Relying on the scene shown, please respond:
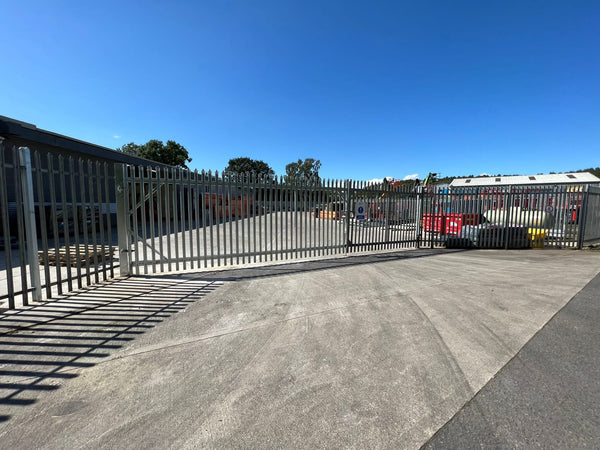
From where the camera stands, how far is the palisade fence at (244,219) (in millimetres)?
4548

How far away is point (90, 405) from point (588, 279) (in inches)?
333

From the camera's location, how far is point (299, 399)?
2.18 m

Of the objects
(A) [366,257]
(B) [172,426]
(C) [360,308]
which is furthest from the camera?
(A) [366,257]

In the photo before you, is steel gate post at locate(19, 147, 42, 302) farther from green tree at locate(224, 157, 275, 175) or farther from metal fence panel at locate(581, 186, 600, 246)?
green tree at locate(224, 157, 275, 175)

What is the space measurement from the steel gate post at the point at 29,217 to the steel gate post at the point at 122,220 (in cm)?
134

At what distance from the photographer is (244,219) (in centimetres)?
669

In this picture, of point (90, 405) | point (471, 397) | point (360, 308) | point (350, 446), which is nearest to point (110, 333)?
point (90, 405)

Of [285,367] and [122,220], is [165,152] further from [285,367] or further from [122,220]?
[285,367]

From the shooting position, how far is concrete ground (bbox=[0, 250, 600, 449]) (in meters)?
1.86

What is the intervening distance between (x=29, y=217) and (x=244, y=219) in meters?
3.76

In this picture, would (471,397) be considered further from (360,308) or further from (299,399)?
(360,308)

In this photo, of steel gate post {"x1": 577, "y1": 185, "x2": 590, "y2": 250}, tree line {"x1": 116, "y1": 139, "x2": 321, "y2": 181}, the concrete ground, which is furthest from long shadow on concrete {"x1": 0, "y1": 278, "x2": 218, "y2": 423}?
tree line {"x1": 116, "y1": 139, "x2": 321, "y2": 181}

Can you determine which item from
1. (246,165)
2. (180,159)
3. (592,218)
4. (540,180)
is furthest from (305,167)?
(592,218)

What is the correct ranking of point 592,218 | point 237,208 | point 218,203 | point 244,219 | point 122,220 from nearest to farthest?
point 122,220 → point 218,203 → point 237,208 → point 244,219 → point 592,218
